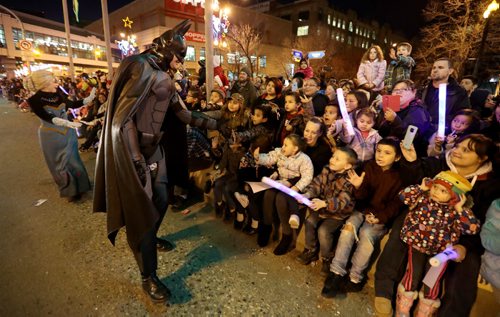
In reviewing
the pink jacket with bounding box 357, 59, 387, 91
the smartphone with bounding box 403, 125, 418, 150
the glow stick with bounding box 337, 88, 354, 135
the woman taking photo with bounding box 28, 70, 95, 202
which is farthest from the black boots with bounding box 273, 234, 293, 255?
the pink jacket with bounding box 357, 59, 387, 91

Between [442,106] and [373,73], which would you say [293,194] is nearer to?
[442,106]

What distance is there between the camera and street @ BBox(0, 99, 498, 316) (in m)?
2.52

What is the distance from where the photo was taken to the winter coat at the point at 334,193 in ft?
9.43

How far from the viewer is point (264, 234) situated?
352 cm

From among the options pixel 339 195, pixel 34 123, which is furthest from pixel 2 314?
pixel 34 123

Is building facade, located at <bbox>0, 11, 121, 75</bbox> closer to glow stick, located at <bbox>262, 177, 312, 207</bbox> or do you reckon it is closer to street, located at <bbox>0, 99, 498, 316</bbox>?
street, located at <bbox>0, 99, 498, 316</bbox>

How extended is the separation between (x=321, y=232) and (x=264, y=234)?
0.86 m

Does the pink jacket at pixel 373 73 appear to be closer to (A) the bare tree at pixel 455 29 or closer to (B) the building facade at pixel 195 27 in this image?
(A) the bare tree at pixel 455 29

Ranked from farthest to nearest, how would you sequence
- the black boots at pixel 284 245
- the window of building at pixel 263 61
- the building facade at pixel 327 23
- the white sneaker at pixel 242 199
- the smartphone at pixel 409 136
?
1. the building facade at pixel 327 23
2. the window of building at pixel 263 61
3. the white sneaker at pixel 242 199
4. the black boots at pixel 284 245
5. the smartphone at pixel 409 136

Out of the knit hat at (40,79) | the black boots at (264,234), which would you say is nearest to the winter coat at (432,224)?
the black boots at (264,234)

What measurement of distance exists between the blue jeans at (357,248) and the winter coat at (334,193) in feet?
0.59

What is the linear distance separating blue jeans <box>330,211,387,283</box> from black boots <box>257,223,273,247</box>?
0.95 meters

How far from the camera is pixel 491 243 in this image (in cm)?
210

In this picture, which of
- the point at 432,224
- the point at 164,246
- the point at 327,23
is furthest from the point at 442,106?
the point at 327,23
